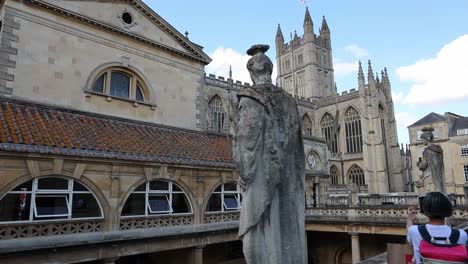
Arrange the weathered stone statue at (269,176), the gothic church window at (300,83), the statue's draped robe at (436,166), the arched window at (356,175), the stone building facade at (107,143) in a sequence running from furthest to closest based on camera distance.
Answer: the gothic church window at (300,83), the arched window at (356,175), the stone building facade at (107,143), the statue's draped robe at (436,166), the weathered stone statue at (269,176)

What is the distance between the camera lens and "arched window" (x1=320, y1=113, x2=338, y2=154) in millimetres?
53969

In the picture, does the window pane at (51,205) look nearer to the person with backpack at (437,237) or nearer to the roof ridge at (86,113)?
the roof ridge at (86,113)

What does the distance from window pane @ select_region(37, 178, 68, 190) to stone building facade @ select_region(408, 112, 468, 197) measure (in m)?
37.5

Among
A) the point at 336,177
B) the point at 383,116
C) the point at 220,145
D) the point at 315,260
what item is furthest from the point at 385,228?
the point at 383,116

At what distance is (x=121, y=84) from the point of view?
16578 mm

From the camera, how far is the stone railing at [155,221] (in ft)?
40.1

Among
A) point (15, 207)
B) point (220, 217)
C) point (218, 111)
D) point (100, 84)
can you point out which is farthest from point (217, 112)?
point (15, 207)

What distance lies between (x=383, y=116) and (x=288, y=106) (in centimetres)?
5542

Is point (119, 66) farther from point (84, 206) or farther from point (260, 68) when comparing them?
point (260, 68)

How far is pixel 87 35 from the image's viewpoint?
50.3 ft

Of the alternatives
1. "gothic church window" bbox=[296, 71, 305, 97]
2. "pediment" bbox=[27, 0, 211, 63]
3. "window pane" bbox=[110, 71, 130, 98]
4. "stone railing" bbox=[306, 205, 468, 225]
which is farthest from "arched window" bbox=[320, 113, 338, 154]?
"window pane" bbox=[110, 71, 130, 98]

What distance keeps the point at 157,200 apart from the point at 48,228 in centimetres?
425

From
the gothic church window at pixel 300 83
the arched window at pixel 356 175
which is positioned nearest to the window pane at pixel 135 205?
the arched window at pixel 356 175

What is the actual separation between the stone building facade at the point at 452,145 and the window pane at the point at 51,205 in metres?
37.4
